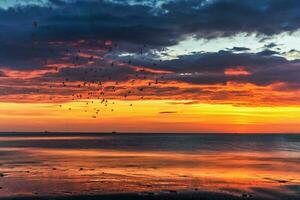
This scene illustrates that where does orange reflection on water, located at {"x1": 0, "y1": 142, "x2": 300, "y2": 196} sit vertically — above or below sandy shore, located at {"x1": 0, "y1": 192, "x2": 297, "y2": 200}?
above

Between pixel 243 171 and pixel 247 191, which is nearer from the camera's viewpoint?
pixel 247 191

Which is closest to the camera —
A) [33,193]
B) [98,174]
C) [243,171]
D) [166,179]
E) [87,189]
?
[33,193]

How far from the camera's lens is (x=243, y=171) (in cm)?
8756

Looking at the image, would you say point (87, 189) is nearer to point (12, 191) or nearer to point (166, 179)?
point (12, 191)

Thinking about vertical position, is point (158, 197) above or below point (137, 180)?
below

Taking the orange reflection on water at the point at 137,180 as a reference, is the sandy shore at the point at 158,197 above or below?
below

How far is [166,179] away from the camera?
72.8 metres

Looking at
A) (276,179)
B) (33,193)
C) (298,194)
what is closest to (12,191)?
(33,193)

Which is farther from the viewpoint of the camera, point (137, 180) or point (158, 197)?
point (137, 180)

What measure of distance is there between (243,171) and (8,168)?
143ft

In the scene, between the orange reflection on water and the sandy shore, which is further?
the orange reflection on water

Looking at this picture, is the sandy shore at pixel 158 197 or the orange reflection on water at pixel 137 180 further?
the orange reflection on water at pixel 137 180

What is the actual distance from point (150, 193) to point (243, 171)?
112 feet

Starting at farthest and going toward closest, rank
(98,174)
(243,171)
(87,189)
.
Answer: (243,171)
(98,174)
(87,189)
